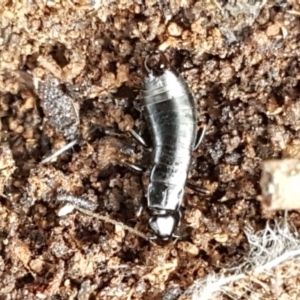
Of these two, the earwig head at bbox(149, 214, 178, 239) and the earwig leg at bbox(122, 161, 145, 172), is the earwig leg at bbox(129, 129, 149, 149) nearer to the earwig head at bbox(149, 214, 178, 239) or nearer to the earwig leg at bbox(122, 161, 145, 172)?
the earwig leg at bbox(122, 161, 145, 172)

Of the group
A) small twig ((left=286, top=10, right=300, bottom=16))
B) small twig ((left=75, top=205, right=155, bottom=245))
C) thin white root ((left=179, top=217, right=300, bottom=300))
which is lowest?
thin white root ((left=179, top=217, right=300, bottom=300))

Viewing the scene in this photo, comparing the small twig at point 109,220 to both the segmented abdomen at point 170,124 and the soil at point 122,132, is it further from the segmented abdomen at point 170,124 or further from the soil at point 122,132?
the segmented abdomen at point 170,124

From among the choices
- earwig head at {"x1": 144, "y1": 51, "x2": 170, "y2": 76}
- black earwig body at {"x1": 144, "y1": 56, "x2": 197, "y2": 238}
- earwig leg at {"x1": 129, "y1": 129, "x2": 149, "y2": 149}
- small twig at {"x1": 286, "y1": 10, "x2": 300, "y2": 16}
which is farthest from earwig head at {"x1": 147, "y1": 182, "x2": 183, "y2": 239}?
small twig at {"x1": 286, "y1": 10, "x2": 300, "y2": 16}

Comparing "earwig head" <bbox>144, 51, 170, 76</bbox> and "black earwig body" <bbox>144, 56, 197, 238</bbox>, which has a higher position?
"earwig head" <bbox>144, 51, 170, 76</bbox>

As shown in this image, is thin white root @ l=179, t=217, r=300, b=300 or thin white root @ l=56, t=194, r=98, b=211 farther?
thin white root @ l=56, t=194, r=98, b=211

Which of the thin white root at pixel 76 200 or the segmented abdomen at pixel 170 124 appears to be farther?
the thin white root at pixel 76 200

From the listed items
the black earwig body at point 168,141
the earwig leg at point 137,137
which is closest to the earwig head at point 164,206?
the black earwig body at point 168,141

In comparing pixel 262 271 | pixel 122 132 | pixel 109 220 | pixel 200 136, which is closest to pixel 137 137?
pixel 122 132

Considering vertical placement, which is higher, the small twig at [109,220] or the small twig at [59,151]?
→ the small twig at [59,151]
